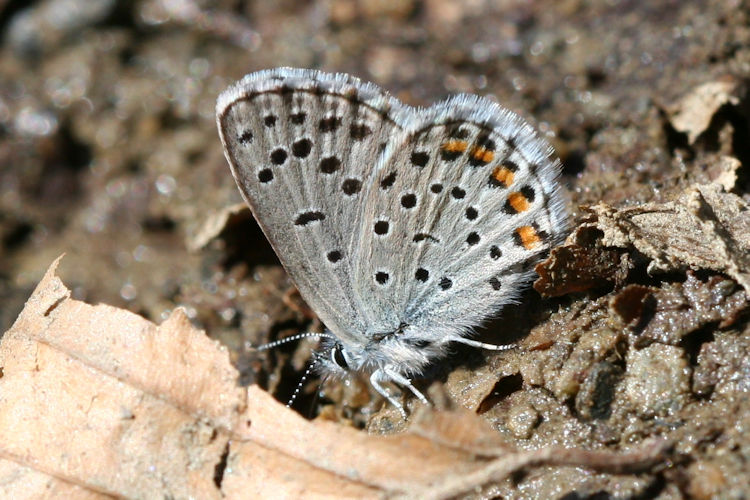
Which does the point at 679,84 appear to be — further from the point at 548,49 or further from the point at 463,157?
the point at 463,157

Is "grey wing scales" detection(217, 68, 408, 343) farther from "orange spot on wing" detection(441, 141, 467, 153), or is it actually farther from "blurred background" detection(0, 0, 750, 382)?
"blurred background" detection(0, 0, 750, 382)

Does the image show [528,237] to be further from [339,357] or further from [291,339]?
[291,339]

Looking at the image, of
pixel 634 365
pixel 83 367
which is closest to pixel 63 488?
pixel 83 367

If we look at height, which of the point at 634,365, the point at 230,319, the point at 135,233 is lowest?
the point at 135,233

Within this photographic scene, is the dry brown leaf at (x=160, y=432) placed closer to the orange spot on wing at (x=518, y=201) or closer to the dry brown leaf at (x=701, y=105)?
the orange spot on wing at (x=518, y=201)

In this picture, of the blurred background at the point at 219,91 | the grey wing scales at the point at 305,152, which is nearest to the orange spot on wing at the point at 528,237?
the blurred background at the point at 219,91

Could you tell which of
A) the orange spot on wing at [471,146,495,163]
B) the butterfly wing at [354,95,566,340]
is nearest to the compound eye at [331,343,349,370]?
the butterfly wing at [354,95,566,340]

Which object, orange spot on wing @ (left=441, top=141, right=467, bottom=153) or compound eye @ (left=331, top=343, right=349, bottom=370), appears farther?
compound eye @ (left=331, top=343, right=349, bottom=370)
